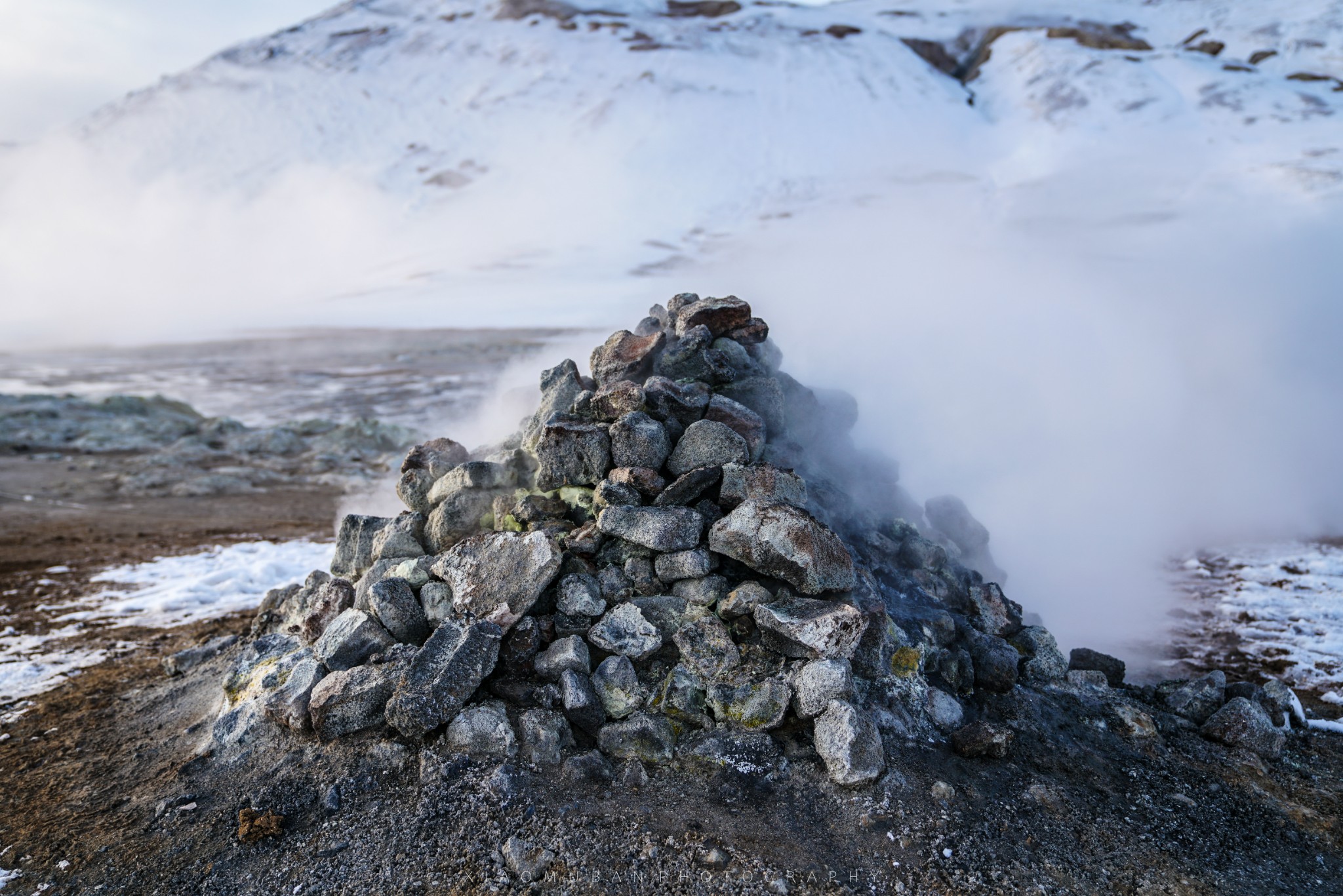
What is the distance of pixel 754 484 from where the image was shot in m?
3.80

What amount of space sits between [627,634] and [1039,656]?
2.34 meters

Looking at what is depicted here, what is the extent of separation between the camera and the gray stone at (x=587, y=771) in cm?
304

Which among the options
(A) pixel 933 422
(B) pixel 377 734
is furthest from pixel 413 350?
(B) pixel 377 734

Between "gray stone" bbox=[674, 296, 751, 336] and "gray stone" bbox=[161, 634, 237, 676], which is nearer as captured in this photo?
"gray stone" bbox=[161, 634, 237, 676]

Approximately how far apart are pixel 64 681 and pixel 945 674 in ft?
17.7

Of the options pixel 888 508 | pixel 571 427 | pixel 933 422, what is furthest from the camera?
pixel 933 422

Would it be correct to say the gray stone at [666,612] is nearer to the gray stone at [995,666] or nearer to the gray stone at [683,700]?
the gray stone at [683,700]

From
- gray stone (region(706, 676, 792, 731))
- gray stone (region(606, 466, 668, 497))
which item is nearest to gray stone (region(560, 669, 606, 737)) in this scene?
gray stone (region(706, 676, 792, 731))

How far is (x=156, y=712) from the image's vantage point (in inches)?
161

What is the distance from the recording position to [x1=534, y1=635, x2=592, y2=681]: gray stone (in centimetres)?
333

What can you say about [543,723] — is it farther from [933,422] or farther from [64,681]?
[933,422]

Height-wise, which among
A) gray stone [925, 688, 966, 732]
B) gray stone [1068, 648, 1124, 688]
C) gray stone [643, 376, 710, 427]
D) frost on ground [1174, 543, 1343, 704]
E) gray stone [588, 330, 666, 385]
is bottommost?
frost on ground [1174, 543, 1343, 704]

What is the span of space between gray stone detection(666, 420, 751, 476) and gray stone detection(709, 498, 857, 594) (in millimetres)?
447

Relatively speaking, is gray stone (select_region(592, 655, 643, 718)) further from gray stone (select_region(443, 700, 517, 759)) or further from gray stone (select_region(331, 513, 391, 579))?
gray stone (select_region(331, 513, 391, 579))
